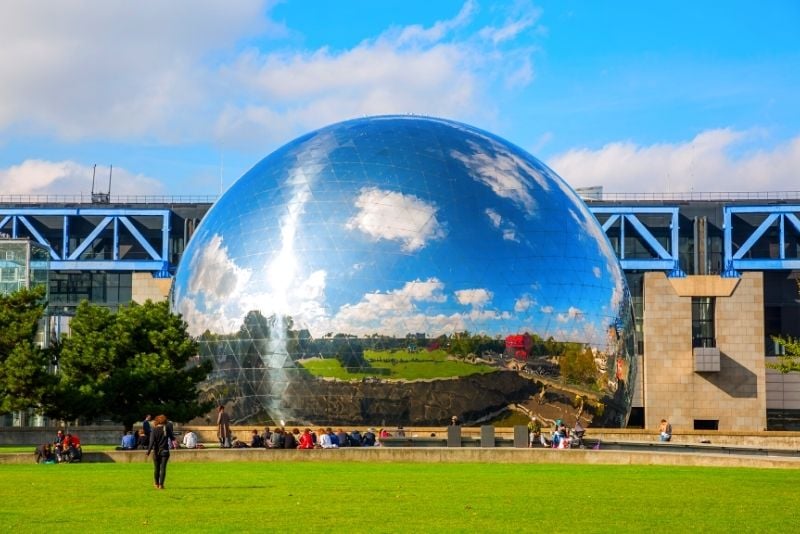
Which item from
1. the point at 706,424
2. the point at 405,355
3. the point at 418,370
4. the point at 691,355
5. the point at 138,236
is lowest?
the point at 706,424

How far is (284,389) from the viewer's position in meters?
40.9

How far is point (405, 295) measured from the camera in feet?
131

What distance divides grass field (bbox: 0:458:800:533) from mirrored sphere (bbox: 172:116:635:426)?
11.4 metres

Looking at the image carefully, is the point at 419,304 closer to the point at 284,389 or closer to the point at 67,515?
the point at 284,389

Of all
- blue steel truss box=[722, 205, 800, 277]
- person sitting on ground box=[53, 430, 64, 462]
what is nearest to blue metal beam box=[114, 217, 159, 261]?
blue steel truss box=[722, 205, 800, 277]

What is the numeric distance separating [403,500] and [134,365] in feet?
76.0

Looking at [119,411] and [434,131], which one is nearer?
[119,411]

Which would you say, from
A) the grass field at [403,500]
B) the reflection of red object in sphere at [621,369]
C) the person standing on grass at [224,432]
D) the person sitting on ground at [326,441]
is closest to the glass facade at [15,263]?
the person standing on grass at [224,432]

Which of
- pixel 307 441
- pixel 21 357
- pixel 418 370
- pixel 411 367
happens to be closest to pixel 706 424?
pixel 418 370

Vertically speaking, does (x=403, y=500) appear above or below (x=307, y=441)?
below

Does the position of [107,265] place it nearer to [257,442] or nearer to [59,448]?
[257,442]

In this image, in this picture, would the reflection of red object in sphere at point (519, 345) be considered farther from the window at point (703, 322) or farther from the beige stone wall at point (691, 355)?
the window at point (703, 322)

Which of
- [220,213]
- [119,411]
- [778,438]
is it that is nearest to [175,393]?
[119,411]

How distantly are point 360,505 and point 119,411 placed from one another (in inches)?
944
